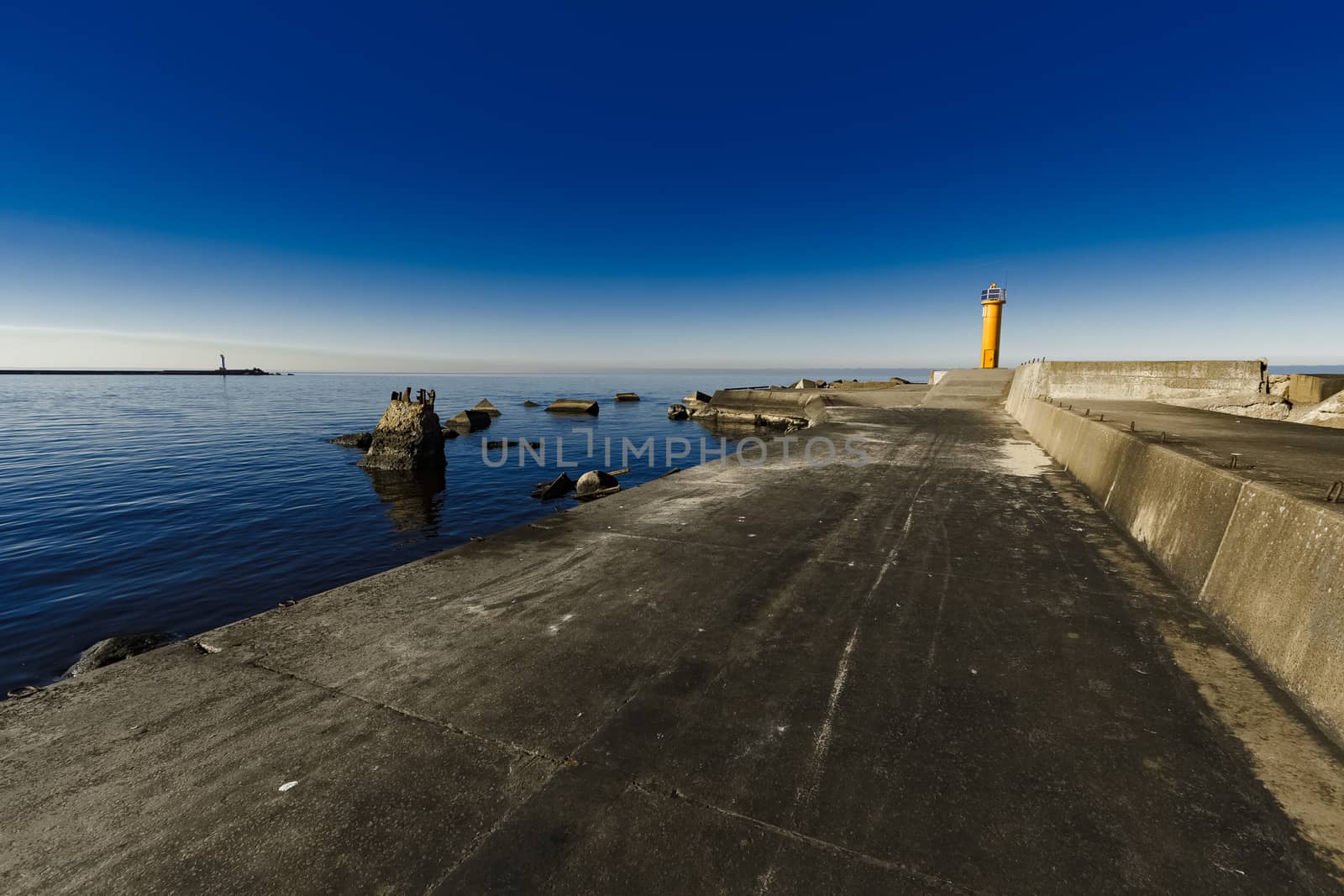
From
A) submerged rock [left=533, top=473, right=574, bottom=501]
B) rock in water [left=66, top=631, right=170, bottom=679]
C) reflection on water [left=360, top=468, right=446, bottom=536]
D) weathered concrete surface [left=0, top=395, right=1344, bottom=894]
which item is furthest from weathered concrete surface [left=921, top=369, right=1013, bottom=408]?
rock in water [left=66, top=631, right=170, bottom=679]

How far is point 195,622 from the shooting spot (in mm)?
7711

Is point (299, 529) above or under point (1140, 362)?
under

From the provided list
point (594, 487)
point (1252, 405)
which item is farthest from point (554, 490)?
point (1252, 405)

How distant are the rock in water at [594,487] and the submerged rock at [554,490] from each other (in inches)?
19.6

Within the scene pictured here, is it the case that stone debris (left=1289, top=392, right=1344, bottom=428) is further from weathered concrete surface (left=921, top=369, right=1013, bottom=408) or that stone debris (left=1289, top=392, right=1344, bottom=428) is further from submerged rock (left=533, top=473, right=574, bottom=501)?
submerged rock (left=533, top=473, right=574, bottom=501)

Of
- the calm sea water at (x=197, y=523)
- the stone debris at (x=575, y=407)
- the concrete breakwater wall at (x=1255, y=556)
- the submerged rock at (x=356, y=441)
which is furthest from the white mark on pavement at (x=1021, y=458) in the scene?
the stone debris at (x=575, y=407)

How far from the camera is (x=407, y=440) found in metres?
19.2

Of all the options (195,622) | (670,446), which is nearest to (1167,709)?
(195,622)

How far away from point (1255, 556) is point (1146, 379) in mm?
20986

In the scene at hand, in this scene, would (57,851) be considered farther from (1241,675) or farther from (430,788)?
(1241,675)

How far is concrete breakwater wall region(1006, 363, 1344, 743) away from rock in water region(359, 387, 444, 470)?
19.9m

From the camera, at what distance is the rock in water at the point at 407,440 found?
19.1 meters

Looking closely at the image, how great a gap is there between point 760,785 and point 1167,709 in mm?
2600

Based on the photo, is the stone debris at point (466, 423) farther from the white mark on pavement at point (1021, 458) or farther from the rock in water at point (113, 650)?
the white mark on pavement at point (1021, 458)
